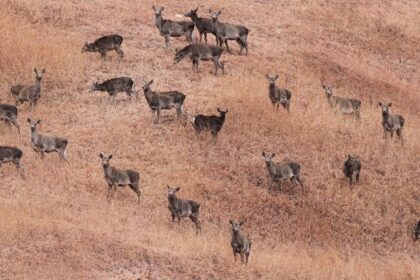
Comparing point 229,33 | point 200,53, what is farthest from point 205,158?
point 229,33

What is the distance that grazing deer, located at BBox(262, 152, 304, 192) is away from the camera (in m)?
33.4

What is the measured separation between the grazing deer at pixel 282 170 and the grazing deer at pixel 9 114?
8.97 m

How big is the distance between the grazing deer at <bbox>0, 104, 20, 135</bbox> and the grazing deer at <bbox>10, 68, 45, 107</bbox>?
245cm

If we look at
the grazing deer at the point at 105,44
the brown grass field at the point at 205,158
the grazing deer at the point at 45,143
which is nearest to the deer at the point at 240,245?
the brown grass field at the point at 205,158

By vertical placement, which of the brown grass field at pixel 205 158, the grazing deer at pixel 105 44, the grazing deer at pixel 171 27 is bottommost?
the brown grass field at pixel 205 158

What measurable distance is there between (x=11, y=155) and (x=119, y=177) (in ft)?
11.4

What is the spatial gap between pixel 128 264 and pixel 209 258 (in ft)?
7.95

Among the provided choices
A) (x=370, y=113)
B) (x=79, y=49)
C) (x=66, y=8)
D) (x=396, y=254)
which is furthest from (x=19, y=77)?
(x=396, y=254)

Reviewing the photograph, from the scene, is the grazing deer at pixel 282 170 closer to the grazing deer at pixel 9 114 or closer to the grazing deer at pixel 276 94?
the grazing deer at pixel 276 94

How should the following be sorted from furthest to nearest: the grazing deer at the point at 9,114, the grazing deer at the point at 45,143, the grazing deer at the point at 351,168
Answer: the grazing deer at the point at 9,114
the grazing deer at the point at 351,168
the grazing deer at the point at 45,143

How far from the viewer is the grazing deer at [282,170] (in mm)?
33438

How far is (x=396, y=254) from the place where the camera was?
32.5 m

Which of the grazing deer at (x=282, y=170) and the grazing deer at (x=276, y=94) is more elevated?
the grazing deer at (x=276, y=94)

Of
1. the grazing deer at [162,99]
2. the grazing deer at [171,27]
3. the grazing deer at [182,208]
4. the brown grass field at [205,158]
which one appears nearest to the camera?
the brown grass field at [205,158]
